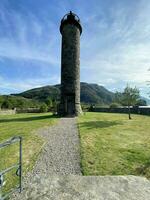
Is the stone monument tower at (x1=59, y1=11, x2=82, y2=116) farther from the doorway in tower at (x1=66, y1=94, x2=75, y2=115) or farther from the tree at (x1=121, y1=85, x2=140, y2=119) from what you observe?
the tree at (x1=121, y1=85, x2=140, y2=119)

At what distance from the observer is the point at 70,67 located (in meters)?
27.8

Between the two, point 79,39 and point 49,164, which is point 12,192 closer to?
point 49,164

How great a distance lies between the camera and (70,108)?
2786 centimetres

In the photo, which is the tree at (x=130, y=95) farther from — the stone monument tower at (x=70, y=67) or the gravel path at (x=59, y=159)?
the gravel path at (x=59, y=159)

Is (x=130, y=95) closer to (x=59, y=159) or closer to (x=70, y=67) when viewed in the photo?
(x=70, y=67)

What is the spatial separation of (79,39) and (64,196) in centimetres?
2763

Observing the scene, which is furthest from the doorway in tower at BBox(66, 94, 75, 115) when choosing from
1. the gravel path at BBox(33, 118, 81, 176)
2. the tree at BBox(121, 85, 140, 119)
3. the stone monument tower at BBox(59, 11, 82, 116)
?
the gravel path at BBox(33, 118, 81, 176)

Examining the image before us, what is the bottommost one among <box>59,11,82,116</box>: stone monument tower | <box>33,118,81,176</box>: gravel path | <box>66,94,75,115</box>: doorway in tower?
<box>33,118,81,176</box>: gravel path

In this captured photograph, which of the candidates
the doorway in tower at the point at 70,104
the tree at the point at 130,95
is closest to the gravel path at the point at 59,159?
the doorway in tower at the point at 70,104

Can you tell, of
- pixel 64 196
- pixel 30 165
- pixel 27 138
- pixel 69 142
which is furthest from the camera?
pixel 27 138

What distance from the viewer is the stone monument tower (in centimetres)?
2778

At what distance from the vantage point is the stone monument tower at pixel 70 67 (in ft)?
91.1

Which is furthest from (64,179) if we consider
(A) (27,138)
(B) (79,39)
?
(B) (79,39)

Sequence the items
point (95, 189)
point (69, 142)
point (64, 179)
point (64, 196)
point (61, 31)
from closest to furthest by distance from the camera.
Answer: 1. point (64, 196)
2. point (95, 189)
3. point (64, 179)
4. point (69, 142)
5. point (61, 31)
